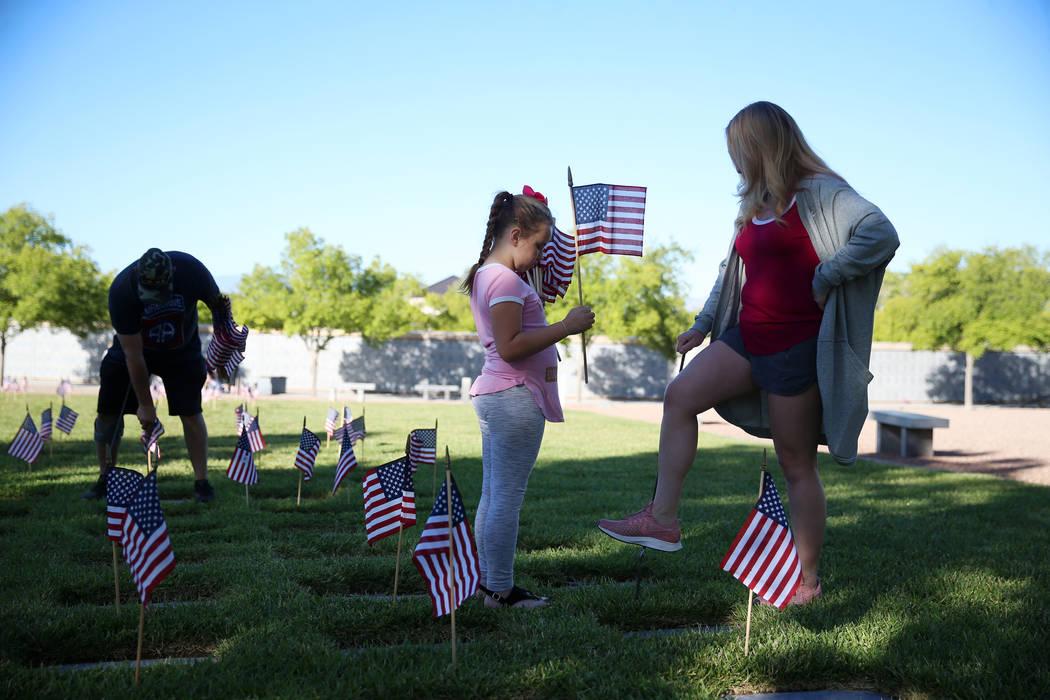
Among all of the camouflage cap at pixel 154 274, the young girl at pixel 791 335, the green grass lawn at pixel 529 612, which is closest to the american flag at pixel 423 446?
the green grass lawn at pixel 529 612

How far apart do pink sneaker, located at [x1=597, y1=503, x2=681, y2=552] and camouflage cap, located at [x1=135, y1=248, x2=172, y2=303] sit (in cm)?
317

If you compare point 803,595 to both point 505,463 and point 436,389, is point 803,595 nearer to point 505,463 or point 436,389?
point 505,463

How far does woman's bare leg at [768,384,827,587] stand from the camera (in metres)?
3.10

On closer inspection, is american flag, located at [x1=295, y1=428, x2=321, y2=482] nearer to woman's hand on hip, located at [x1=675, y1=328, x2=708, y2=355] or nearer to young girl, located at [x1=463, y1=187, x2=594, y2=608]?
young girl, located at [x1=463, y1=187, x2=594, y2=608]

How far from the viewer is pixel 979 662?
2557 millimetres

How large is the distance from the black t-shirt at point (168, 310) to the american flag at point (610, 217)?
2.75 m

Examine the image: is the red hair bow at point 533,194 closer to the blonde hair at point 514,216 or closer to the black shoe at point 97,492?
the blonde hair at point 514,216

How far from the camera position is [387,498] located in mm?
3512

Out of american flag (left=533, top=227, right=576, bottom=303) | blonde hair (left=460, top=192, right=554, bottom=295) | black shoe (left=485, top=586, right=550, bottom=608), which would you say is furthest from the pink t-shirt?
black shoe (left=485, top=586, right=550, bottom=608)

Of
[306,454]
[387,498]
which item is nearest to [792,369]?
[387,498]

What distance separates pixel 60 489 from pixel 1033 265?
34767mm

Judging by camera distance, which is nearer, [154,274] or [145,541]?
[145,541]

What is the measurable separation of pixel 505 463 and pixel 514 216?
3.25ft

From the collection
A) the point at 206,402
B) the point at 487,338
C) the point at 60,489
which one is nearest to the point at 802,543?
the point at 487,338
